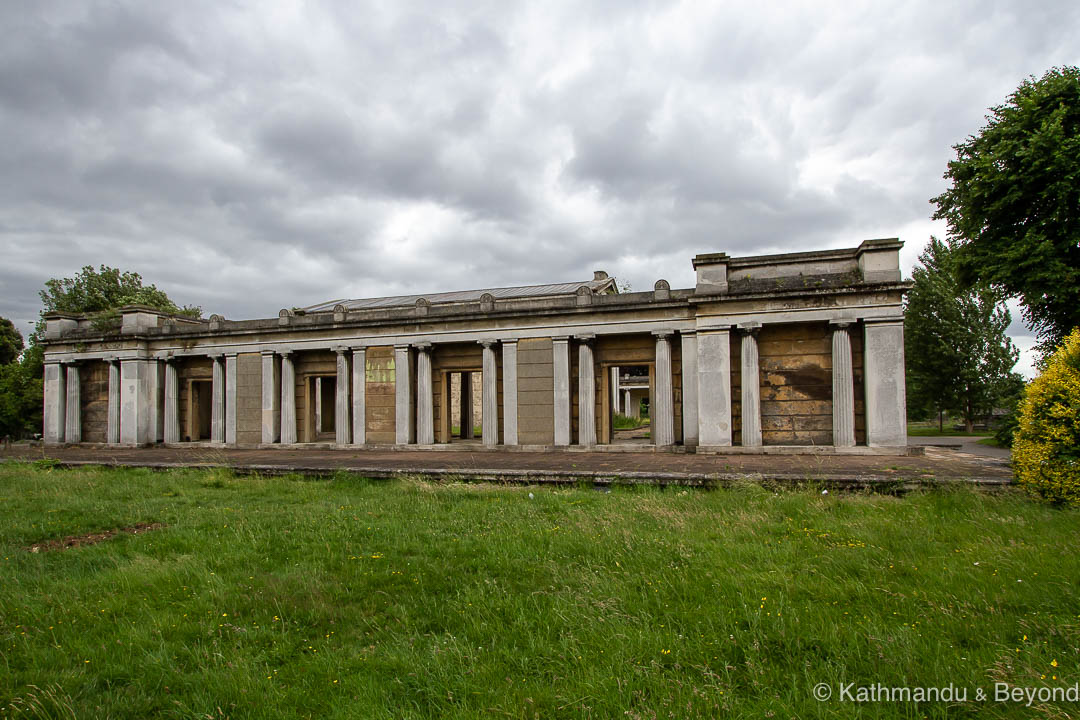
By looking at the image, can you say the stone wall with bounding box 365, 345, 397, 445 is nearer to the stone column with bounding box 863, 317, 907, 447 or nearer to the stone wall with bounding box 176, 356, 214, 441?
the stone wall with bounding box 176, 356, 214, 441

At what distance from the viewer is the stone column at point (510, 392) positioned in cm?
2016

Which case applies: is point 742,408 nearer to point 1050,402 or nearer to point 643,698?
point 1050,402

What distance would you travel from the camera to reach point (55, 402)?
84.3 ft

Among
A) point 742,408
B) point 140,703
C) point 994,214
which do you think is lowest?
point 140,703

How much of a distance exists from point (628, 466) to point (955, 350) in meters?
27.1

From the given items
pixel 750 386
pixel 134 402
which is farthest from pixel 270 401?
pixel 750 386

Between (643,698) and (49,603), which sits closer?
(643,698)

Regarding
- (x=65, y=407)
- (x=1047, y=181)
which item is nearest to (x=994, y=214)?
(x=1047, y=181)

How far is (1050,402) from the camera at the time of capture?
28.2 feet

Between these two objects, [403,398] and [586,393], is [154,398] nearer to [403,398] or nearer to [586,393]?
[403,398]

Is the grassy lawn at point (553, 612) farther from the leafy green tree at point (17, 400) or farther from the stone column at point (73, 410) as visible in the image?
the stone column at point (73, 410)

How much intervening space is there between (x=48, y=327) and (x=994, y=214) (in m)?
38.8

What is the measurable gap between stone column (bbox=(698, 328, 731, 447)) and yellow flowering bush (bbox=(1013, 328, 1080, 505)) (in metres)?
8.26

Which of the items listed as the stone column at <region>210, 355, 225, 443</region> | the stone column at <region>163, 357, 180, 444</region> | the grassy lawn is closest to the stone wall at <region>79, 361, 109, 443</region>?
the stone column at <region>163, 357, 180, 444</region>
